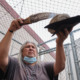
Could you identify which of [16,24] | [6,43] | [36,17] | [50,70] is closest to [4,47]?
[6,43]

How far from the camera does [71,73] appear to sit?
38.8 inches

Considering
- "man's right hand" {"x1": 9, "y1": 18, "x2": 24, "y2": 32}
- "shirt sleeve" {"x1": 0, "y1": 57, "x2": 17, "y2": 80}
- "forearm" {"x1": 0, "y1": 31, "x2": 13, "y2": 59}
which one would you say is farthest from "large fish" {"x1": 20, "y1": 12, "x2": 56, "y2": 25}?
"shirt sleeve" {"x1": 0, "y1": 57, "x2": 17, "y2": 80}

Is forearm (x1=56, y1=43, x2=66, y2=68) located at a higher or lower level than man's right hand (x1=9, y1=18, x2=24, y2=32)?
lower

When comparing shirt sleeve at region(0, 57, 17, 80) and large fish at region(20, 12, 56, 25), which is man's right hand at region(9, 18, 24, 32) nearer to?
large fish at region(20, 12, 56, 25)

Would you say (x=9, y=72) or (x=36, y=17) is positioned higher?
(x=36, y=17)

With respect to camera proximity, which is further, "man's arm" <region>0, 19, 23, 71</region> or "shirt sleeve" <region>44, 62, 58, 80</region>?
"shirt sleeve" <region>44, 62, 58, 80</region>

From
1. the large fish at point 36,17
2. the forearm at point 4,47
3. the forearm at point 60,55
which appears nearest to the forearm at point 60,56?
the forearm at point 60,55

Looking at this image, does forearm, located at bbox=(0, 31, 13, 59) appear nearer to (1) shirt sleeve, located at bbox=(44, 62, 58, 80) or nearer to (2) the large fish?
(2) the large fish

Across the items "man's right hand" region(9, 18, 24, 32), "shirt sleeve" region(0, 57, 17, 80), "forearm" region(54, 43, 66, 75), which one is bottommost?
"shirt sleeve" region(0, 57, 17, 80)

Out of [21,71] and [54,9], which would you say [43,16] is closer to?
[21,71]

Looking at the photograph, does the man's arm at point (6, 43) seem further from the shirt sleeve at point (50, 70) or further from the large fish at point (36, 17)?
the shirt sleeve at point (50, 70)

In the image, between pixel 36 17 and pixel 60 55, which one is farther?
pixel 60 55

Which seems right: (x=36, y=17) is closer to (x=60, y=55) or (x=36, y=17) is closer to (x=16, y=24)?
(x=16, y=24)

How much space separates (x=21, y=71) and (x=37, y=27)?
1106 millimetres
